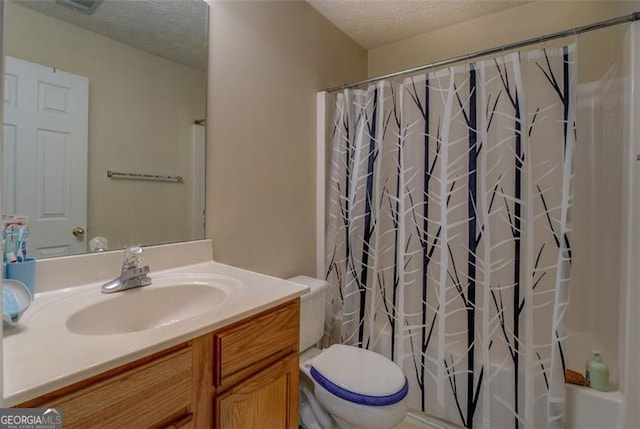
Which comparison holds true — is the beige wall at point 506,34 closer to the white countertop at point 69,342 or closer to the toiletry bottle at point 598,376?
the toiletry bottle at point 598,376

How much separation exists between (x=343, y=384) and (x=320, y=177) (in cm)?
116

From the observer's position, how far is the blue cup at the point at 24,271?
80 centimetres

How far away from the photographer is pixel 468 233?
4.71ft

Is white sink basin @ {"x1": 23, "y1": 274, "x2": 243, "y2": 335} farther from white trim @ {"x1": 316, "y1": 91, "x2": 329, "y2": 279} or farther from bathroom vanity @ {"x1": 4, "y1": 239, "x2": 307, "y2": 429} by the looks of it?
white trim @ {"x1": 316, "y1": 91, "x2": 329, "y2": 279}

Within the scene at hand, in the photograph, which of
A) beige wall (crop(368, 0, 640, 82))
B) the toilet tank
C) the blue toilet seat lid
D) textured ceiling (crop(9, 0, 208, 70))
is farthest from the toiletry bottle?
textured ceiling (crop(9, 0, 208, 70))

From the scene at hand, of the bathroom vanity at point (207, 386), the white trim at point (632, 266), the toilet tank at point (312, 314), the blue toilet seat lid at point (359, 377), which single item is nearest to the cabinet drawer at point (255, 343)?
the bathroom vanity at point (207, 386)

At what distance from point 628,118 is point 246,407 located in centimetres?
173

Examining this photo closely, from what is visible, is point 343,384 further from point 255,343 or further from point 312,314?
point 255,343

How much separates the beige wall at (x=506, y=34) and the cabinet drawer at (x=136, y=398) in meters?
2.24

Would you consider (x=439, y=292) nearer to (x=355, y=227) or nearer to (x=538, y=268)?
(x=538, y=268)

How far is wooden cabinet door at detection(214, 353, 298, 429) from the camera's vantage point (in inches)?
31.5

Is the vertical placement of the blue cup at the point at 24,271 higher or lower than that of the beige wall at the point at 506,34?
lower

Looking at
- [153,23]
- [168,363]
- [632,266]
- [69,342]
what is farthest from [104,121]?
[632,266]

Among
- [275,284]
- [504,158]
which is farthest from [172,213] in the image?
[504,158]
